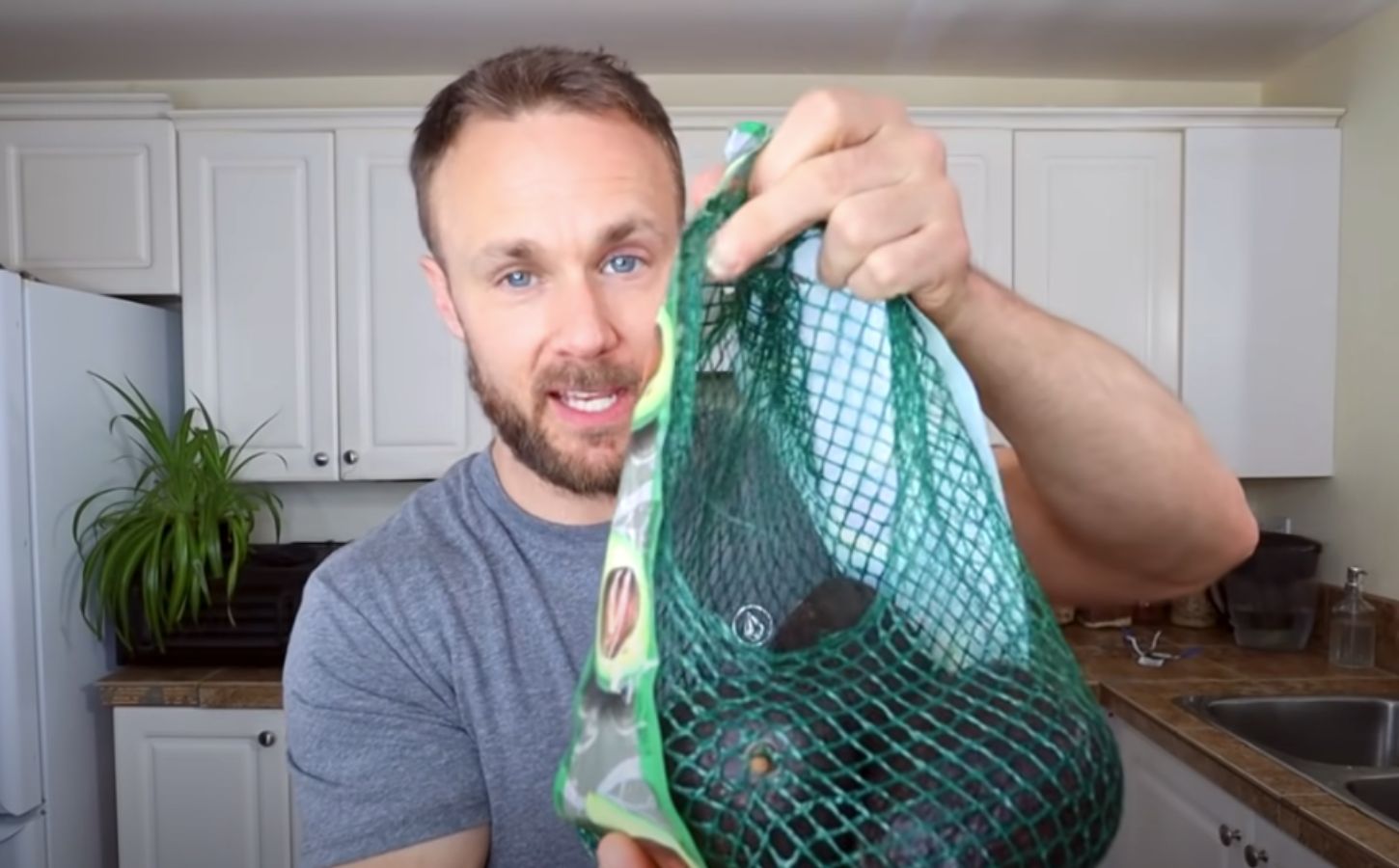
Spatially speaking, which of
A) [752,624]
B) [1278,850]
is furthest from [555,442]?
[1278,850]

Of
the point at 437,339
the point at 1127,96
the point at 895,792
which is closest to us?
→ the point at 895,792

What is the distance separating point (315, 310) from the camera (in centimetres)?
249

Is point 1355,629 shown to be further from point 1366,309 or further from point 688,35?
point 688,35

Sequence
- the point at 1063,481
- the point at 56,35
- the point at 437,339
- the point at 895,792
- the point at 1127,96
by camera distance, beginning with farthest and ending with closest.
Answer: the point at 1127,96 → the point at 437,339 → the point at 56,35 → the point at 1063,481 → the point at 895,792

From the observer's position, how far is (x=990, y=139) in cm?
250

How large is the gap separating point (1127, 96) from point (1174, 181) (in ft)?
1.27

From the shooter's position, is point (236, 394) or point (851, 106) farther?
point (236, 394)

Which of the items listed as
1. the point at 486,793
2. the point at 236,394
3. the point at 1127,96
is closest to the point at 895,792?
the point at 486,793

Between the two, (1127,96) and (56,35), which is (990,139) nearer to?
(1127,96)

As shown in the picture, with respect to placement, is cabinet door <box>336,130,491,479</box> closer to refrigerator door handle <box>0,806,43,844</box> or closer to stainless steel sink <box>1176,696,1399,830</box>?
refrigerator door handle <box>0,806,43,844</box>

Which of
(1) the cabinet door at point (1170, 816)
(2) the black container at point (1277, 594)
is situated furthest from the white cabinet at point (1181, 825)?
(2) the black container at point (1277, 594)

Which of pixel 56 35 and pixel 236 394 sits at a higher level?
pixel 56 35

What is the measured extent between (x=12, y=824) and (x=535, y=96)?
2075mm

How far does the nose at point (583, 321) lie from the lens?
808 millimetres
